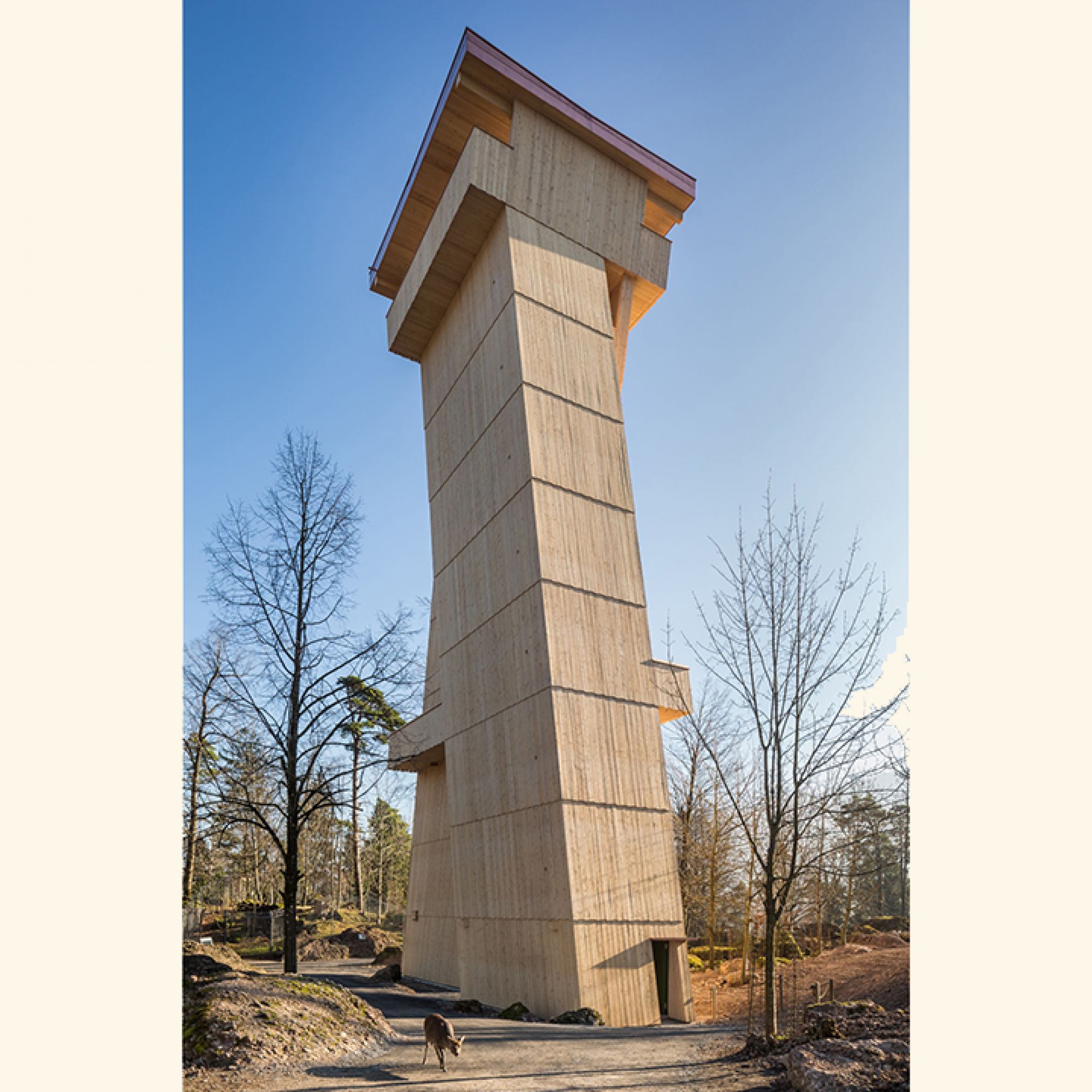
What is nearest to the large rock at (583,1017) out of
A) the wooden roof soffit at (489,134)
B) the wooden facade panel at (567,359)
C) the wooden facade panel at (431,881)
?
the wooden facade panel at (431,881)

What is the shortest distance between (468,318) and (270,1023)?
42.7 feet

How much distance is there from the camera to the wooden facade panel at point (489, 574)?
13.7 metres

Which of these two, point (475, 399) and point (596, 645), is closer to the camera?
point (596, 645)

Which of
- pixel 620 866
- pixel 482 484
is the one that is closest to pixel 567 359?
pixel 482 484

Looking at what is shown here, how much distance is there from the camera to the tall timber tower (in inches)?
476

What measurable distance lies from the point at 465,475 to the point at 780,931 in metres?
11.0

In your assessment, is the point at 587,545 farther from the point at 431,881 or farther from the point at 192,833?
the point at 192,833

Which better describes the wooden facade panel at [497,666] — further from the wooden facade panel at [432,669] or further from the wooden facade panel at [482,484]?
the wooden facade panel at [482,484]

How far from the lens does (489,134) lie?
15852 mm
